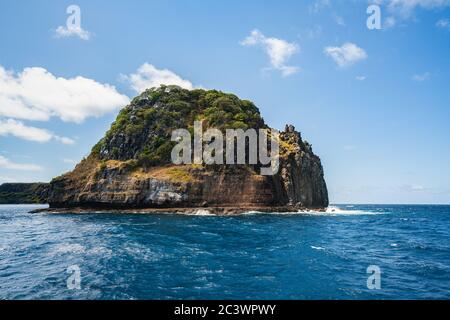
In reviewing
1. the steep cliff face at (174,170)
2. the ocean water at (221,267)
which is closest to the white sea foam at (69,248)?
the ocean water at (221,267)

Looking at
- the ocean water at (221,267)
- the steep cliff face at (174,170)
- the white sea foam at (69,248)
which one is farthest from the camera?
the steep cliff face at (174,170)

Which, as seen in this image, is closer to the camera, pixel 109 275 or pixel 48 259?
pixel 109 275

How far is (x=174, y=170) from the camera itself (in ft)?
300

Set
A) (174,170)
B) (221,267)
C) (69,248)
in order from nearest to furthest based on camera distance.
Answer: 1. (221,267)
2. (69,248)
3. (174,170)

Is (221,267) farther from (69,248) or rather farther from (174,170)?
(174,170)

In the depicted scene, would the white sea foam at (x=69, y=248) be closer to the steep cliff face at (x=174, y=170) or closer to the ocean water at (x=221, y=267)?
the ocean water at (x=221, y=267)

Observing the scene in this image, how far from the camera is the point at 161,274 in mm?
21188

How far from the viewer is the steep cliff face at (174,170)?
3391 inches

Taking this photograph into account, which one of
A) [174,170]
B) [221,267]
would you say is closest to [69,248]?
[221,267]

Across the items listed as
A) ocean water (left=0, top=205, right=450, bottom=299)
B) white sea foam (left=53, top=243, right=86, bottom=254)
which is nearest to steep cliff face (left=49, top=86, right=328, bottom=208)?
ocean water (left=0, top=205, right=450, bottom=299)

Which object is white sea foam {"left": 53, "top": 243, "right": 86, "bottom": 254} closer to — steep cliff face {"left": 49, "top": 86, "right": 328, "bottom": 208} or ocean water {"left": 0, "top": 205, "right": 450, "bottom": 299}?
ocean water {"left": 0, "top": 205, "right": 450, "bottom": 299}
